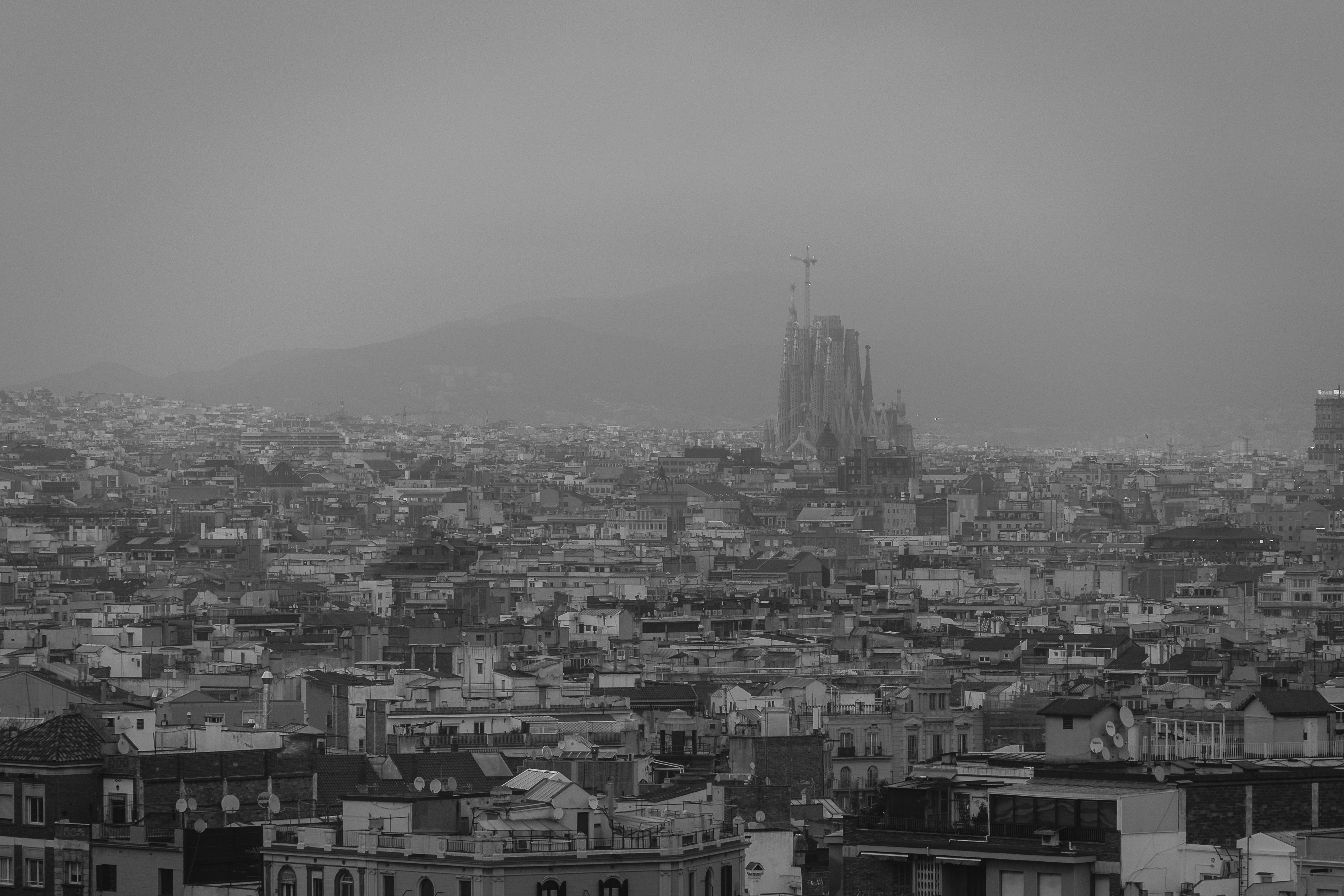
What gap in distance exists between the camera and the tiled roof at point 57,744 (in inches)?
1061

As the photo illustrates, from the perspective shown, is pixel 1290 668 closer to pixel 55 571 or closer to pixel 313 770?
pixel 313 770

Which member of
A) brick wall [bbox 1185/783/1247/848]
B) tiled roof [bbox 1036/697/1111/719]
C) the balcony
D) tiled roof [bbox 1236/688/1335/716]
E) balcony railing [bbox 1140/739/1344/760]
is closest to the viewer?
brick wall [bbox 1185/783/1247/848]

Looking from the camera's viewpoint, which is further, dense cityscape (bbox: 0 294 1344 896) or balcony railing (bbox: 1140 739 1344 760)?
balcony railing (bbox: 1140 739 1344 760)

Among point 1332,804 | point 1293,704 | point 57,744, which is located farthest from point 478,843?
point 1293,704

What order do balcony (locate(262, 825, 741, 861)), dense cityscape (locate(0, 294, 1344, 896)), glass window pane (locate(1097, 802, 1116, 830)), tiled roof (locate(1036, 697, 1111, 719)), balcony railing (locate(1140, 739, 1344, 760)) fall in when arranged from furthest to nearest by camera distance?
balcony railing (locate(1140, 739, 1344, 760)), tiled roof (locate(1036, 697, 1111, 719)), balcony (locate(262, 825, 741, 861)), dense cityscape (locate(0, 294, 1344, 896)), glass window pane (locate(1097, 802, 1116, 830))

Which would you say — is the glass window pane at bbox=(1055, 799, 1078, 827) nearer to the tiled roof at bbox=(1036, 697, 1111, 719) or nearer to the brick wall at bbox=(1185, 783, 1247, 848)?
the brick wall at bbox=(1185, 783, 1247, 848)

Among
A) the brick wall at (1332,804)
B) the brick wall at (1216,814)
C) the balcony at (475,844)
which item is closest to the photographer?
the brick wall at (1216,814)

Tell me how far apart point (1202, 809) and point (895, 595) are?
84335 mm

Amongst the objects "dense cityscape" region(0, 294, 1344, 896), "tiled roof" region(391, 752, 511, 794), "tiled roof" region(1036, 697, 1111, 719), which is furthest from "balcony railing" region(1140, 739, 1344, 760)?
"tiled roof" region(391, 752, 511, 794)

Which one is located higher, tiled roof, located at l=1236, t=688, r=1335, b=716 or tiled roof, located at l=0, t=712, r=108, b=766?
tiled roof, located at l=1236, t=688, r=1335, b=716

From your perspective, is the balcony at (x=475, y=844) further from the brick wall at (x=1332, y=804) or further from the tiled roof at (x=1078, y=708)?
the brick wall at (x=1332, y=804)

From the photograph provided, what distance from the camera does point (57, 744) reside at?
27.3m

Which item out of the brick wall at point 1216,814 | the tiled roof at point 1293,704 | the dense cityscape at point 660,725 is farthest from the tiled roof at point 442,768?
the brick wall at point 1216,814

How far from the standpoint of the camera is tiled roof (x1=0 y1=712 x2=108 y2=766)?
1061 inches
